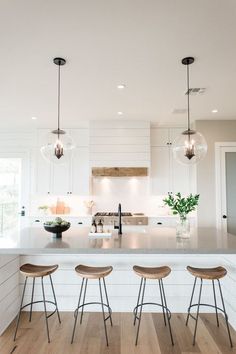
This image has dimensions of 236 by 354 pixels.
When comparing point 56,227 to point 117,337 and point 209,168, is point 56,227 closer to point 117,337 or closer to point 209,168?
point 117,337

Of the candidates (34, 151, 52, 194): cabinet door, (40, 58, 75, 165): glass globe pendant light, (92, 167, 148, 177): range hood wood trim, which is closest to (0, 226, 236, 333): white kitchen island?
(40, 58, 75, 165): glass globe pendant light

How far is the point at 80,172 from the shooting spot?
17.0ft

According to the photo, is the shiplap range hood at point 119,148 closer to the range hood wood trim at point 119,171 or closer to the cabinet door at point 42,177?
the range hood wood trim at point 119,171

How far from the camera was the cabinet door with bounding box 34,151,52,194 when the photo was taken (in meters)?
5.14

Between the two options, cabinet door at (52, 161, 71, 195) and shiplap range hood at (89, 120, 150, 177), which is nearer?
shiplap range hood at (89, 120, 150, 177)

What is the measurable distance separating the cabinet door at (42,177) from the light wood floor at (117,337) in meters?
2.69

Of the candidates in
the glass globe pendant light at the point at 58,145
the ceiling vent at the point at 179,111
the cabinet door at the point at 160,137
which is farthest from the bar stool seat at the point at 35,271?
the cabinet door at the point at 160,137

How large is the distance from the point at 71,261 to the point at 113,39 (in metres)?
2.42

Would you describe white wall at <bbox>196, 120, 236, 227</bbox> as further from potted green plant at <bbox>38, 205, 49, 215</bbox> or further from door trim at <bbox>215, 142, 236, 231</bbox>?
potted green plant at <bbox>38, 205, 49, 215</bbox>

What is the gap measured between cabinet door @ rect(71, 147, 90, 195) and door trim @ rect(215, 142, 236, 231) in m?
2.56

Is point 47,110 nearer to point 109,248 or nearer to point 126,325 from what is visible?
point 109,248

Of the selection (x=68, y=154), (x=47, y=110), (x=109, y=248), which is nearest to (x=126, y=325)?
(x=109, y=248)

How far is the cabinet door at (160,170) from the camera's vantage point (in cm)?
512

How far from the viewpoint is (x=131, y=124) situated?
4926 millimetres
